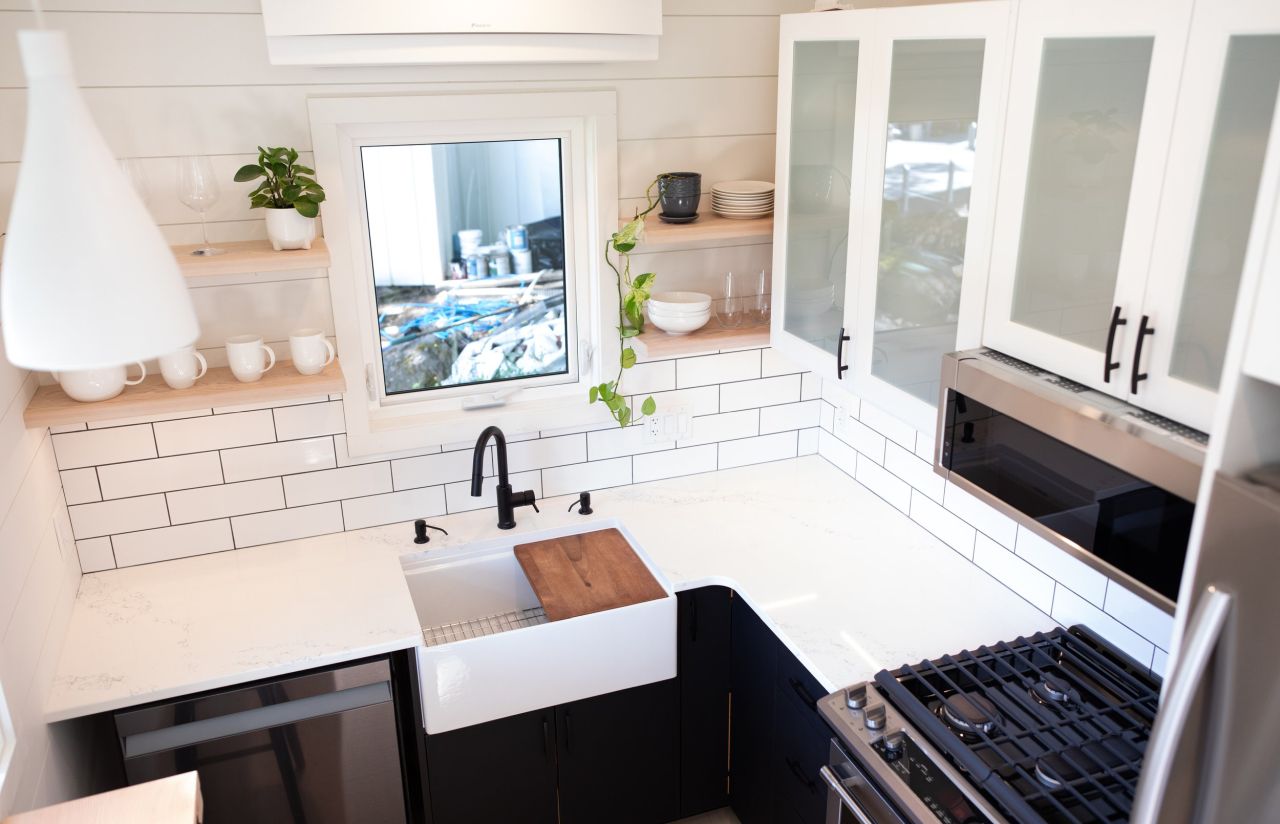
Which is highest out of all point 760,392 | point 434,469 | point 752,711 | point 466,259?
point 466,259

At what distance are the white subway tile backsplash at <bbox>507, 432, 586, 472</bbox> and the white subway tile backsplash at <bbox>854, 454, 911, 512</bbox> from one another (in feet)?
2.85

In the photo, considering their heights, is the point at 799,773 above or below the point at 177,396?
below

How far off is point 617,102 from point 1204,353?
1.72 m

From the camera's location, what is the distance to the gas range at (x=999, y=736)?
172 cm

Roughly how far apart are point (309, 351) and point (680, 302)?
1.03 meters

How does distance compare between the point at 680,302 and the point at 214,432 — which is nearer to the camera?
the point at 214,432

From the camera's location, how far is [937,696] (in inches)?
80.2

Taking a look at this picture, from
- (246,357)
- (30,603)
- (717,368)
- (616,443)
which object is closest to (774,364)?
(717,368)

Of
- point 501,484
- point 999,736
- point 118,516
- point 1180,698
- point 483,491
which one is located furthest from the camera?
point 483,491

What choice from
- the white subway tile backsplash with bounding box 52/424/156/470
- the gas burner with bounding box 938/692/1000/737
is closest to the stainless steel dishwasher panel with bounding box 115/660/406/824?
the white subway tile backsplash with bounding box 52/424/156/470

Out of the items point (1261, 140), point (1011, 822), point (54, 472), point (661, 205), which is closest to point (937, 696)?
point (1011, 822)

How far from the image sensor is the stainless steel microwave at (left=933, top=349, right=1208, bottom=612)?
147 centimetres

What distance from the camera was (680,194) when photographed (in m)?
2.68

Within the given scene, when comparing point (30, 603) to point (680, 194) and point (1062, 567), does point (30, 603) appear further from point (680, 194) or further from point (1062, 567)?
point (1062, 567)
